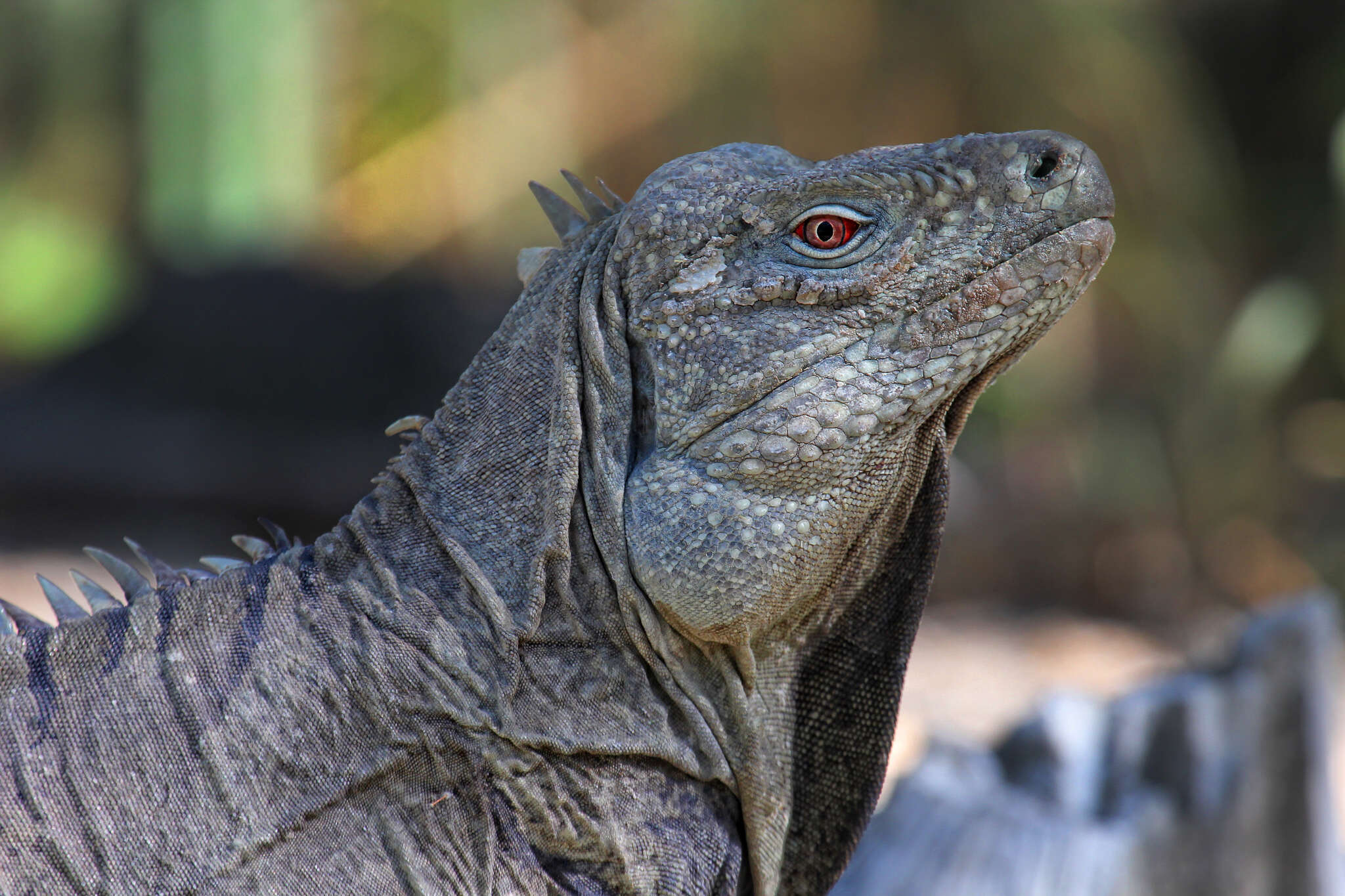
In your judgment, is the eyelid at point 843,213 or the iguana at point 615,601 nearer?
the iguana at point 615,601

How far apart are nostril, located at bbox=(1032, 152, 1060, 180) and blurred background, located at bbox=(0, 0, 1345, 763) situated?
5.82 metres

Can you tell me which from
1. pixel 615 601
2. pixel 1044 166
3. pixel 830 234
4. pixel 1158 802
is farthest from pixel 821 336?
pixel 1158 802

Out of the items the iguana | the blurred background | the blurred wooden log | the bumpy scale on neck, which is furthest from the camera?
the blurred background

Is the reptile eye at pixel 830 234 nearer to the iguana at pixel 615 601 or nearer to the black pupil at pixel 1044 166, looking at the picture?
the iguana at pixel 615 601

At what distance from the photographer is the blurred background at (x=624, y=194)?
33.2ft

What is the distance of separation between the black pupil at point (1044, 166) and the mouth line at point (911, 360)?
0.40 ft

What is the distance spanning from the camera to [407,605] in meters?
2.32

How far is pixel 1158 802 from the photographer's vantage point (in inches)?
144

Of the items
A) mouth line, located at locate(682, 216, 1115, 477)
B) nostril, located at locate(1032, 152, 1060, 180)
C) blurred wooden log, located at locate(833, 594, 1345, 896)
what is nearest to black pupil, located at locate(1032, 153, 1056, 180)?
nostril, located at locate(1032, 152, 1060, 180)

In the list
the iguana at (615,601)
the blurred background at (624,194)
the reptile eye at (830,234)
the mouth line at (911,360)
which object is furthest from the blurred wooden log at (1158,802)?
the blurred background at (624,194)

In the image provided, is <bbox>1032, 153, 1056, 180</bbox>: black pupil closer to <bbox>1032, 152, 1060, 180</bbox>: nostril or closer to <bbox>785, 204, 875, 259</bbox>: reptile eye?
<bbox>1032, 152, 1060, 180</bbox>: nostril

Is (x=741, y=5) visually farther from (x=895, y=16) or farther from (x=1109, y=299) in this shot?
(x=1109, y=299)

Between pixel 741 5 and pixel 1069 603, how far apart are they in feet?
22.2

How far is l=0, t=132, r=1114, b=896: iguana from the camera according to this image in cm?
218
